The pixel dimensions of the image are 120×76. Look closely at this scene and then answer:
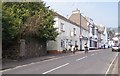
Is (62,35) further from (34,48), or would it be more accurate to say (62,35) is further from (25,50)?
(25,50)

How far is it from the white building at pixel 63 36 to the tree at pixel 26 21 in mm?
10589

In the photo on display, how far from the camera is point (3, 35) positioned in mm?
29609

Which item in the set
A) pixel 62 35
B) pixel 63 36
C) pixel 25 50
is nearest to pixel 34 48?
pixel 25 50

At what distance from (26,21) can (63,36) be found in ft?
79.7

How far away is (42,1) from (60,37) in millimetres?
15162

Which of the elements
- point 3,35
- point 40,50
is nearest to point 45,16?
point 40,50

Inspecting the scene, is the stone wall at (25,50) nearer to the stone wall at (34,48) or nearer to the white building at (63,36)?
the stone wall at (34,48)

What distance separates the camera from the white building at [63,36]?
55219 millimetres

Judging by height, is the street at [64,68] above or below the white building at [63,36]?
below

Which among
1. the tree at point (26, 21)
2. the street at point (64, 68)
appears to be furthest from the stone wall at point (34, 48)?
the street at point (64, 68)

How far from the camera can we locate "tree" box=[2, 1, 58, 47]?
3039 centimetres

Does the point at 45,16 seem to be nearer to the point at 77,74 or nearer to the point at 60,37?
the point at 60,37

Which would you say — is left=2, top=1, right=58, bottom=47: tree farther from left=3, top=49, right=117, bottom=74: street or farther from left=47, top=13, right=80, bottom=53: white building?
left=47, top=13, right=80, bottom=53: white building

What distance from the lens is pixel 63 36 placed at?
60.7 metres
